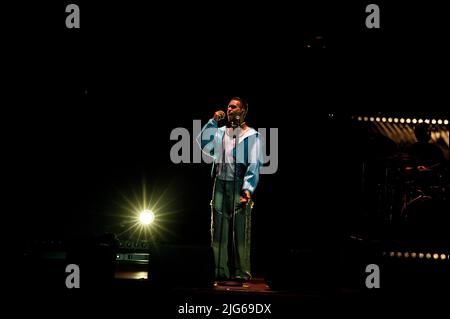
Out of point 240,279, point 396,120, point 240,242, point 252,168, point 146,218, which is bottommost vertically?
point 240,279

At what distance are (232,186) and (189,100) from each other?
2042 millimetres

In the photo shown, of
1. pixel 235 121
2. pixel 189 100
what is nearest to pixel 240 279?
pixel 235 121

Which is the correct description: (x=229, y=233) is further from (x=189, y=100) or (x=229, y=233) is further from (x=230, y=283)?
(x=189, y=100)

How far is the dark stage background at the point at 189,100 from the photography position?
6137 mm

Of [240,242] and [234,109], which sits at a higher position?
[234,109]

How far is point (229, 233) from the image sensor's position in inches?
199

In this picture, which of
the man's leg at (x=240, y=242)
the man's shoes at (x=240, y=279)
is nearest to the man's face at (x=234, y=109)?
the man's leg at (x=240, y=242)

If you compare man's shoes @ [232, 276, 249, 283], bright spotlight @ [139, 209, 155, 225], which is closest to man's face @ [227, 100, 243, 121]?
man's shoes @ [232, 276, 249, 283]

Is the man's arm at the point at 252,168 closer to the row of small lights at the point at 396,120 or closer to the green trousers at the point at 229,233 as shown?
the green trousers at the point at 229,233

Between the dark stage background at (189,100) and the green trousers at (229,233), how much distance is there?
1.28m

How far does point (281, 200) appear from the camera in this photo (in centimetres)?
672

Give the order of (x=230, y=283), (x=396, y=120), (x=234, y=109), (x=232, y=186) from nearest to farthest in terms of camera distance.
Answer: (x=230, y=283)
(x=234, y=109)
(x=232, y=186)
(x=396, y=120)

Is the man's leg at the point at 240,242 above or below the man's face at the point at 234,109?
below
